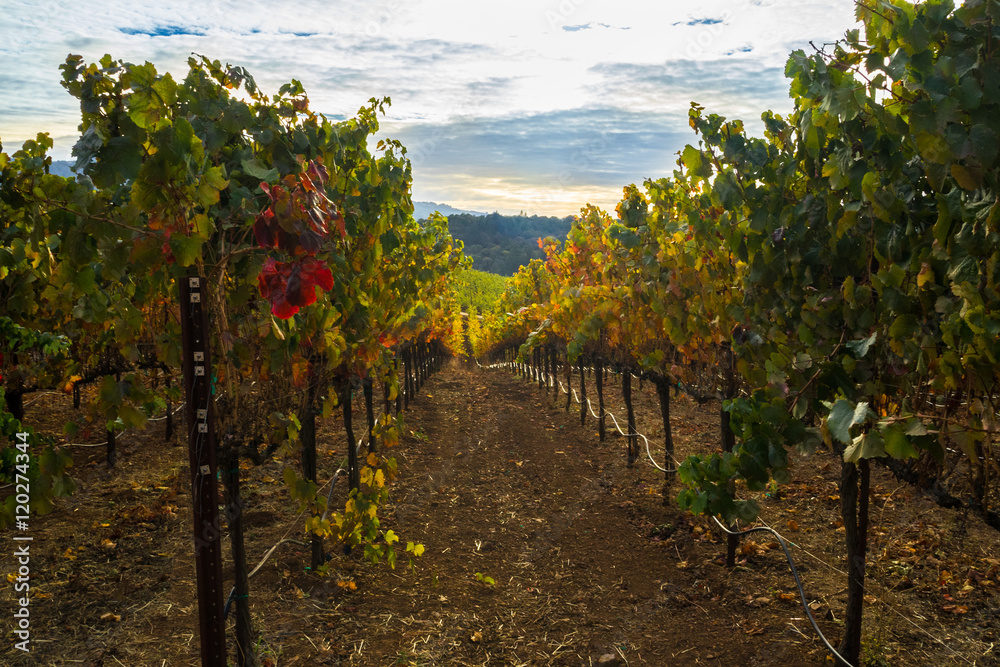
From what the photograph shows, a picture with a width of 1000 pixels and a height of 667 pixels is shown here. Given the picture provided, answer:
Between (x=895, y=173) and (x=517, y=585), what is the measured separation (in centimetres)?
513

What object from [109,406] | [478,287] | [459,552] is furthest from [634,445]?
[478,287]

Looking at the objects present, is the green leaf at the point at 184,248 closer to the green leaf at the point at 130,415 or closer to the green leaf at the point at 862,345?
the green leaf at the point at 130,415

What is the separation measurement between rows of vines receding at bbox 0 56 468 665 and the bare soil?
820 mm

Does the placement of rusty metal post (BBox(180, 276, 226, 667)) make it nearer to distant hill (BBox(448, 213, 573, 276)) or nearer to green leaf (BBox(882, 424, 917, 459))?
green leaf (BBox(882, 424, 917, 459))

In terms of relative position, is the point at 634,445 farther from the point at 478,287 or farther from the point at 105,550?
the point at 478,287

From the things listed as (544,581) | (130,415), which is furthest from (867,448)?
(544,581)

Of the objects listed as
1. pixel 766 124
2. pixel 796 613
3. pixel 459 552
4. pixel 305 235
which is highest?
pixel 766 124

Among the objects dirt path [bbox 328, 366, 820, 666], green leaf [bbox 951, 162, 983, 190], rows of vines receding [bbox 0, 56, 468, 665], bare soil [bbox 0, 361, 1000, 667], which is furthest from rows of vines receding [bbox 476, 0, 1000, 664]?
rows of vines receding [bbox 0, 56, 468, 665]

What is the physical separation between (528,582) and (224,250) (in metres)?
4.77

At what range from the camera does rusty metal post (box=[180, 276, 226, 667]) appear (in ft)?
8.46

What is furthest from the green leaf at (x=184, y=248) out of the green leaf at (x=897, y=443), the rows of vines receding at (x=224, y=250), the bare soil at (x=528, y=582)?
the bare soil at (x=528, y=582)

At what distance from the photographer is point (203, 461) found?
2664mm

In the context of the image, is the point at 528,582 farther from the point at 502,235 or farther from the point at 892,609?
the point at 502,235

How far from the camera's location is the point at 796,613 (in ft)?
17.2
